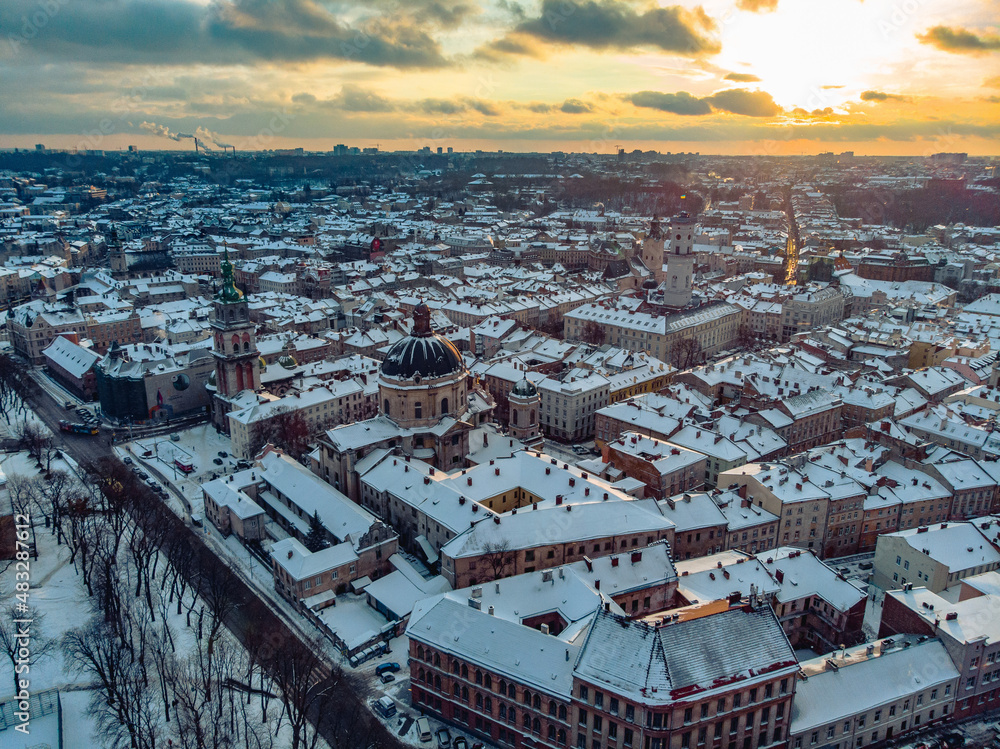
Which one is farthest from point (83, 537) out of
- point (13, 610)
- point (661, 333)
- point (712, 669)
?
point (661, 333)

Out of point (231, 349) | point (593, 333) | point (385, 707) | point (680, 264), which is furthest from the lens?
point (680, 264)

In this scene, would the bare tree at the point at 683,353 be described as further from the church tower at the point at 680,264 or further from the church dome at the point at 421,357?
the church dome at the point at 421,357

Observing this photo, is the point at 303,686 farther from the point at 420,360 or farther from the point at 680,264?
the point at 680,264

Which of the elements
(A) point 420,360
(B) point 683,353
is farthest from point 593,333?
(A) point 420,360

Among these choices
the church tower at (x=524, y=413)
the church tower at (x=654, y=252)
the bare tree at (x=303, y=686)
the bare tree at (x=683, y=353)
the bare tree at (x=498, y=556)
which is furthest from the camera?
the church tower at (x=654, y=252)

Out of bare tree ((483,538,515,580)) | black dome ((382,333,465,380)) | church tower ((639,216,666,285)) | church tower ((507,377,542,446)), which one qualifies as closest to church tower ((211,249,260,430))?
black dome ((382,333,465,380))

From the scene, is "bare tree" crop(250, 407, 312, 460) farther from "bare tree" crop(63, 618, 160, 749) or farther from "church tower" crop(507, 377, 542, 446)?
"bare tree" crop(63, 618, 160, 749)

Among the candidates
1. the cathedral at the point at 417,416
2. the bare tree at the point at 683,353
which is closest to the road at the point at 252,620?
the cathedral at the point at 417,416
